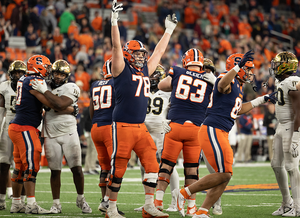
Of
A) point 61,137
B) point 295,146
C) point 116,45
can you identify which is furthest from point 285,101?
point 61,137

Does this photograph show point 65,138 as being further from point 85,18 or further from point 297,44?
point 297,44

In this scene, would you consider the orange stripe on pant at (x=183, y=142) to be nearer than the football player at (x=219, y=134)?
No

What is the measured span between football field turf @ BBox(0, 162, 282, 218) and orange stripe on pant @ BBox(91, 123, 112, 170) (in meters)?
0.76

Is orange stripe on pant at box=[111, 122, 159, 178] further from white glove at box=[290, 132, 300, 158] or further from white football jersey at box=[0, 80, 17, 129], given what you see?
white football jersey at box=[0, 80, 17, 129]

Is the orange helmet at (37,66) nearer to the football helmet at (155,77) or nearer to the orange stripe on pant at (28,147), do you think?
the orange stripe on pant at (28,147)

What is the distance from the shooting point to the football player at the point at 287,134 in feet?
20.5

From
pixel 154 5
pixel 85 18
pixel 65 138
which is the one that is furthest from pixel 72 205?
pixel 154 5

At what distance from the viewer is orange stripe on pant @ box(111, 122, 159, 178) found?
5.47m

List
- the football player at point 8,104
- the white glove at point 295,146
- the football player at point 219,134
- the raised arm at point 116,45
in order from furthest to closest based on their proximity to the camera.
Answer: the football player at point 8,104 → the white glove at point 295,146 → the football player at point 219,134 → the raised arm at point 116,45

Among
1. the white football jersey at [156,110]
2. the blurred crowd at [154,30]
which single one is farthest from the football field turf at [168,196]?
the blurred crowd at [154,30]

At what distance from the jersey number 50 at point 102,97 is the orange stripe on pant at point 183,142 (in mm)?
972

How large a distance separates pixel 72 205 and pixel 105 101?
1896mm

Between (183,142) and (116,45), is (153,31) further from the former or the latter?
(116,45)

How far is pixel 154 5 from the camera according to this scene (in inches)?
917
